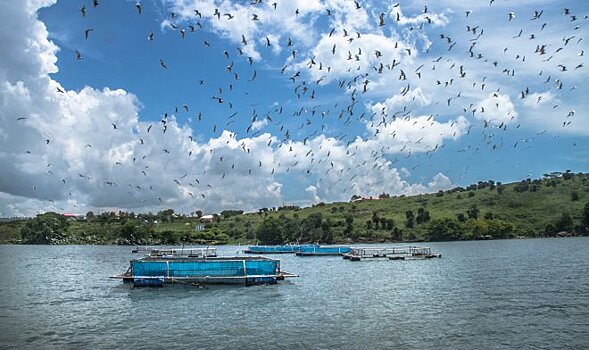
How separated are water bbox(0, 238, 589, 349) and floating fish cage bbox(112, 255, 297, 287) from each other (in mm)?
1547

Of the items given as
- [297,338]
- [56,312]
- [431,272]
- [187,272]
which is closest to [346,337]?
[297,338]

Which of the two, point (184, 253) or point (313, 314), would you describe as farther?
point (184, 253)

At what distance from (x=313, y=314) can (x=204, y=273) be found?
86.3 feet

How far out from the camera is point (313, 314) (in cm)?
4744

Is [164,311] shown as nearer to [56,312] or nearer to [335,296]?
[56,312]

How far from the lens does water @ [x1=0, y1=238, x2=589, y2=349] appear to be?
36781 millimetres

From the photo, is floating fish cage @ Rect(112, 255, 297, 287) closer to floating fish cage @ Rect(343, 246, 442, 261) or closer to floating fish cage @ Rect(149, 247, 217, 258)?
floating fish cage @ Rect(149, 247, 217, 258)

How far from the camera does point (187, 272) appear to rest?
70125 millimetres

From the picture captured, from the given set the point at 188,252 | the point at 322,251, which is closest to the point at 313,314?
the point at 188,252

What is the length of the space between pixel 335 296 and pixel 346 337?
2260 centimetres

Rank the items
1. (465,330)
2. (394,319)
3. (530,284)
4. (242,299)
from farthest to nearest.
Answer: (530,284) → (242,299) → (394,319) → (465,330)

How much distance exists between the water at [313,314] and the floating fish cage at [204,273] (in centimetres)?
155

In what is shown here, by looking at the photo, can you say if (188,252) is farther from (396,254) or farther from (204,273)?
(204,273)

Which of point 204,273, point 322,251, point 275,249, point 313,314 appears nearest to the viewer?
point 313,314
